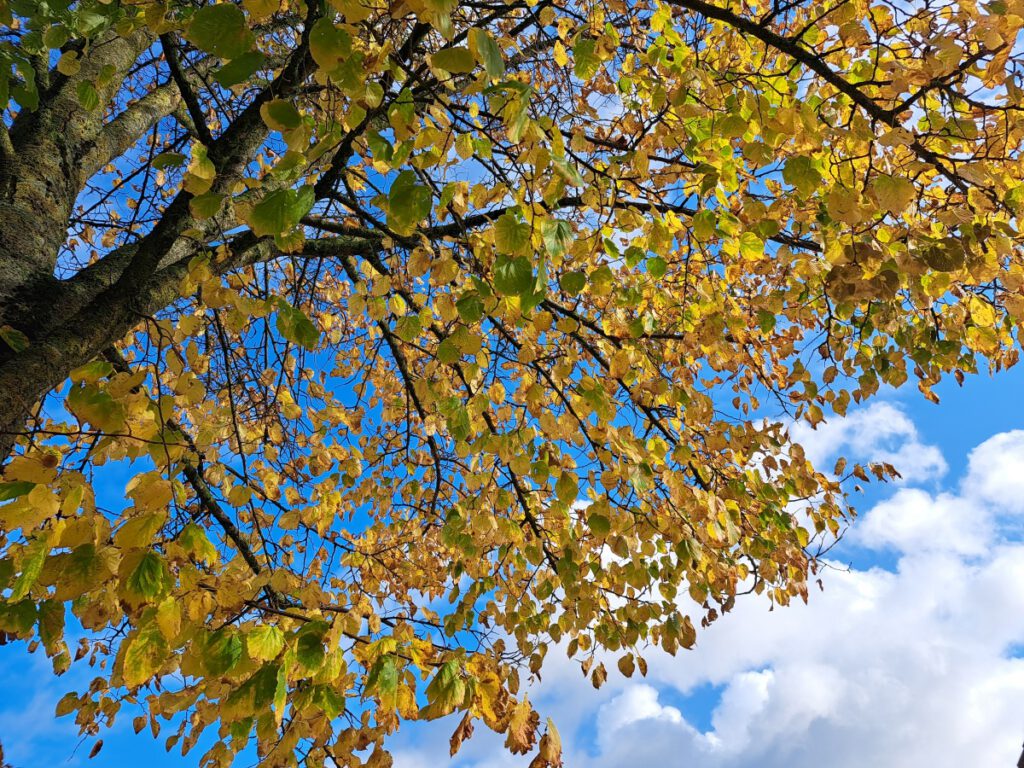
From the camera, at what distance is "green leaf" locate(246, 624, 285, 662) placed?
1.63m

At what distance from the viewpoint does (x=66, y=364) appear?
2.54 metres

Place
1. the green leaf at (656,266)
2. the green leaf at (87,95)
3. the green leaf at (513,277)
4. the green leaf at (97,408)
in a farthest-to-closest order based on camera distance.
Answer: the green leaf at (656,266)
the green leaf at (87,95)
the green leaf at (513,277)
the green leaf at (97,408)

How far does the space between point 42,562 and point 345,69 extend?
5.31 feet

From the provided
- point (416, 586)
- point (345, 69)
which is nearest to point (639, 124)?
point (345, 69)

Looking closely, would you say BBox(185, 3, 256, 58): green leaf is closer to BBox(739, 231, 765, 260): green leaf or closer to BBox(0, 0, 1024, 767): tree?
BBox(0, 0, 1024, 767): tree

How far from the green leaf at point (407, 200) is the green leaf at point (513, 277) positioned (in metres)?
0.29

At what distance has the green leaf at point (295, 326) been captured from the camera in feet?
7.56

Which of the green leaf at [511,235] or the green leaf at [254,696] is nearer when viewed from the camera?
the green leaf at [254,696]

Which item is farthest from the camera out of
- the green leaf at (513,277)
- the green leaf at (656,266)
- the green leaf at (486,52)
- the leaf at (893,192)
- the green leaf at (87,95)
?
the green leaf at (656,266)

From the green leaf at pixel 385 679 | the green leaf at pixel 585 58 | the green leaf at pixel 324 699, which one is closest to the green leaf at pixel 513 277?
the green leaf at pixel 385 679

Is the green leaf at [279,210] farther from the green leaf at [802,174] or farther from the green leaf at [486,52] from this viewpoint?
the green leaf at [802,174]

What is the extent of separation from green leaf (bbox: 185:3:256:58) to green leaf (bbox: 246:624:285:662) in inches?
65.1

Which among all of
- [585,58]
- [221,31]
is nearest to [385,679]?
[221,31]

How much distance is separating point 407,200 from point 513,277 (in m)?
0.41
